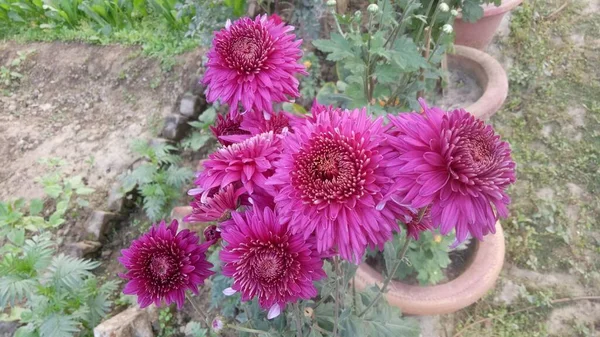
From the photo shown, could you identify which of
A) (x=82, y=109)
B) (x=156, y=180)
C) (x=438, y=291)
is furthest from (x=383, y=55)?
(x=82, y=109)

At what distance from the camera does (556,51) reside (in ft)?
11.1

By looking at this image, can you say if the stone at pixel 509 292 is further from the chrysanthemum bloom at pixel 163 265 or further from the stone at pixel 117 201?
the stone at pixel 117 201

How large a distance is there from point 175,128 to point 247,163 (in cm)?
214

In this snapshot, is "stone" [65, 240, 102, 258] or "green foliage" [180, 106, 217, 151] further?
"green foliage" [180, 106, 217, 151]

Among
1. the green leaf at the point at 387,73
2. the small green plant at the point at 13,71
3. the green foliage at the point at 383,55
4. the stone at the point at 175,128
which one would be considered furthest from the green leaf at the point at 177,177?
the small green plant at the point at 13,71

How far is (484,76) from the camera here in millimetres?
2754

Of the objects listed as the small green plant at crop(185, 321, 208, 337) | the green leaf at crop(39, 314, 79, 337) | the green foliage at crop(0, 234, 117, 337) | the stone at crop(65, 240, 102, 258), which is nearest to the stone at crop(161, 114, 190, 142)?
the stone at crop(65, 240, 102, 258)

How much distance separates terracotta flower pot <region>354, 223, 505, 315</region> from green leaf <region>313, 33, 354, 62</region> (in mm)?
877

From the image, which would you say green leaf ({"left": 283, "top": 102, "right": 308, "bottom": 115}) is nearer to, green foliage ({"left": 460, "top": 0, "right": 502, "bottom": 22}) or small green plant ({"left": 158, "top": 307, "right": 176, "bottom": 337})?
green foliage ({"left": 460, "top": 0, "right": 502, "bottom": 22})

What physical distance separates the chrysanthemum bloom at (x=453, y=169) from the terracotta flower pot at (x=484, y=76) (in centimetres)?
171

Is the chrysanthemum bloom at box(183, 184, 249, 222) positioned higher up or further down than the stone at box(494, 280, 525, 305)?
higher up

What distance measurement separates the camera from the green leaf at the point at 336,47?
1666 mm

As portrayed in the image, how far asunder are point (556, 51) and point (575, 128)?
81 cm

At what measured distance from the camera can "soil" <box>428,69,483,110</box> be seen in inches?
110
